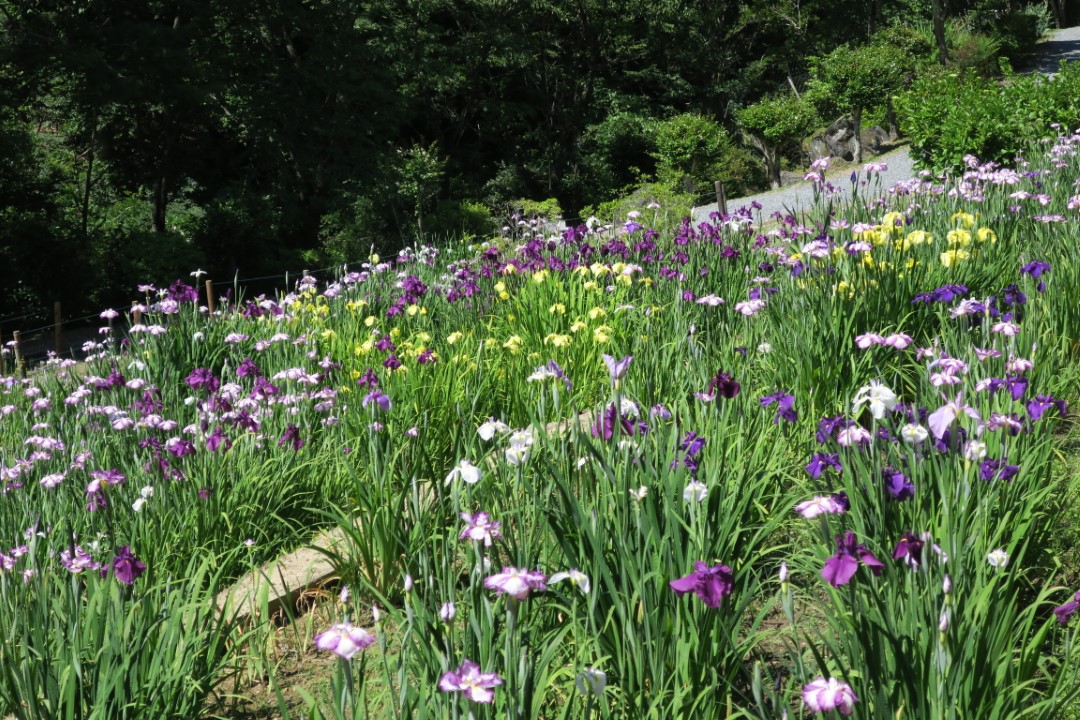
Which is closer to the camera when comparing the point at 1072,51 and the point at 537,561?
the point at 537,561

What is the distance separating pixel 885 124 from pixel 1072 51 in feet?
48.3

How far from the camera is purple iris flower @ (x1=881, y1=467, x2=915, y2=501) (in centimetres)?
209

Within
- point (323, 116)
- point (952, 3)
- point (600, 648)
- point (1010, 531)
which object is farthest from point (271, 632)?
point (952, 3)

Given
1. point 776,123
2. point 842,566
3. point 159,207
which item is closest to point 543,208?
point 159,207

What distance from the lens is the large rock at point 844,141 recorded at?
72.6 feet

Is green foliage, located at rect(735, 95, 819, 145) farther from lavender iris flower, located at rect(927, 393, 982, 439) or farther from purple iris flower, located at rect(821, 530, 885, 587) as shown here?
purple iris flower, located at rect(821, 530, 885, 587)

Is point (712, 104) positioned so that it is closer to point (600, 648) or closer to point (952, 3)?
point (952, 3)

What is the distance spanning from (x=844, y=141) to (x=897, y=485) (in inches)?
862

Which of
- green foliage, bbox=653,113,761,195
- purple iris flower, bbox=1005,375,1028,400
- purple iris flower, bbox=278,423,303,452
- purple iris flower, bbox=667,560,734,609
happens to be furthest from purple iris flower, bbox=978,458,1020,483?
green foliage, bbox=653,113,761,195

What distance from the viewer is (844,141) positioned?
2242cm

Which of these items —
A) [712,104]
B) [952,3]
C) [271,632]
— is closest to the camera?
[271,632]

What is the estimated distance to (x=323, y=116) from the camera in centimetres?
1898

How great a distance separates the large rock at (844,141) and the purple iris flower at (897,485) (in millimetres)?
20901

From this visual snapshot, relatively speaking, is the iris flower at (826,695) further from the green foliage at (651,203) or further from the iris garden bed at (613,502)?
the green foliage at (651,203)
